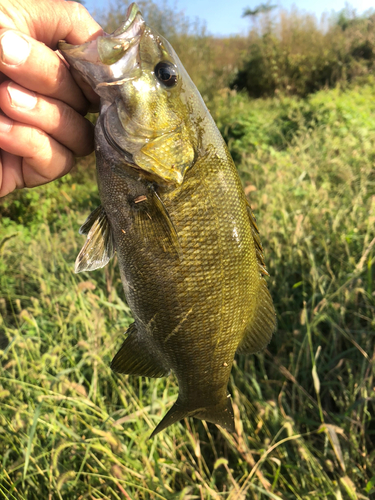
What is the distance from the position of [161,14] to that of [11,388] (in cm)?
1001

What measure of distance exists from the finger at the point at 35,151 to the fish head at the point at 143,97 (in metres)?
0.30

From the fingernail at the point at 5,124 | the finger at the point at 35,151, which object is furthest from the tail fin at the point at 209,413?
the fingernail at the point at 5,124

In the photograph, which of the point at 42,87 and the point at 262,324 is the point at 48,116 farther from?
the point at 262,324

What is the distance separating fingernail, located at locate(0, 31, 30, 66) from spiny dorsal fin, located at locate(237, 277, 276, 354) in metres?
1.16

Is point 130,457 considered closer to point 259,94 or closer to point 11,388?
point 11,388

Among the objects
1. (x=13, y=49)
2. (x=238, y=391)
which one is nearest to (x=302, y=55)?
(x=238, y=391)

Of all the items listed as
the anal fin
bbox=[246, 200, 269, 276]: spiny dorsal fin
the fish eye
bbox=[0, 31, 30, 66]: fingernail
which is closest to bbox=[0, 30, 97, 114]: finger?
bbox=[0, 31, 30, 66]: fingernail

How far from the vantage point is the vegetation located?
5.45ft

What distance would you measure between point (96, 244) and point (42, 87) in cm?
55

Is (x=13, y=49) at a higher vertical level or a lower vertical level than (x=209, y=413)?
higher

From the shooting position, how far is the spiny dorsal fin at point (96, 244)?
3.81ft

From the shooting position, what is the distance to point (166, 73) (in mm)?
1105

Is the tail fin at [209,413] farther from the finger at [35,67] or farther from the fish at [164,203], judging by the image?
the finger at [35,67]

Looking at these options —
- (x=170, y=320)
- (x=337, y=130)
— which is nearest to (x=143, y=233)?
(x=170, y=320)
